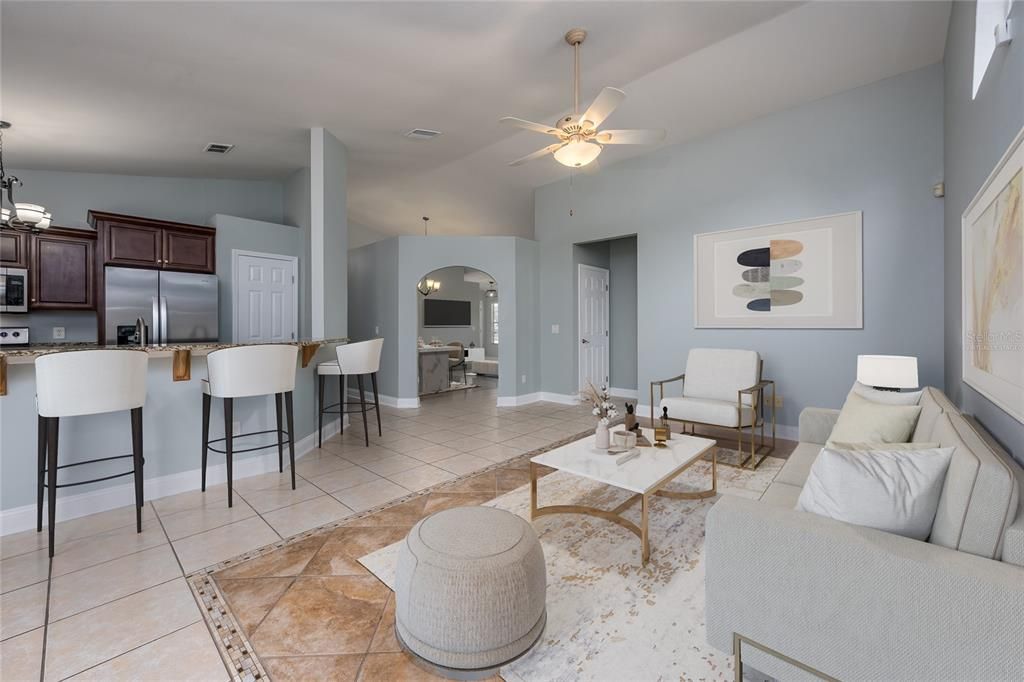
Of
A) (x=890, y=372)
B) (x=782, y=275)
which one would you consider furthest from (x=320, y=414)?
(x=782, y=275)

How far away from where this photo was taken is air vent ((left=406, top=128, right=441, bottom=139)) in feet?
15.2

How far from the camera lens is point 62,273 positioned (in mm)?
4699

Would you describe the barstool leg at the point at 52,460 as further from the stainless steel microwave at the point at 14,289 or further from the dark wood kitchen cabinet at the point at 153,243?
the stainless steel microwave at the point at 14,289

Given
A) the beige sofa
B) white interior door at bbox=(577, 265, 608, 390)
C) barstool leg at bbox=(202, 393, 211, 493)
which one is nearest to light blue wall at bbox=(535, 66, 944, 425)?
white interior door at bbox=(577, 265, 608, 390)

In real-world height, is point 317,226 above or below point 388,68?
below

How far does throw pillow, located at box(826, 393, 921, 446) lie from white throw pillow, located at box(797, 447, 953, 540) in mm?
719

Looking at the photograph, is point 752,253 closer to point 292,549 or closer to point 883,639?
point 883,639

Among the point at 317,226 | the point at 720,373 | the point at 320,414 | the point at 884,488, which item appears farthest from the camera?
the point at 317,226

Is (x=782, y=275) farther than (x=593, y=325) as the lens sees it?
No

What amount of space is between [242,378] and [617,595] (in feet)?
8.31

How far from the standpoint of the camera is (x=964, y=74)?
8.24 ft

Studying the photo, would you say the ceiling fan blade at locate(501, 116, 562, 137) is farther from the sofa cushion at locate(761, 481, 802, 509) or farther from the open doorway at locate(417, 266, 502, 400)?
the open doorway at locate(417, 266, 502, 400)

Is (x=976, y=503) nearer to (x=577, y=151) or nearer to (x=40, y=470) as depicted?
(x=577, y=151)

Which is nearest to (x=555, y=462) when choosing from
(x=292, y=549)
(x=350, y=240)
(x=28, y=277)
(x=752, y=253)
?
(x=292, y=549)
